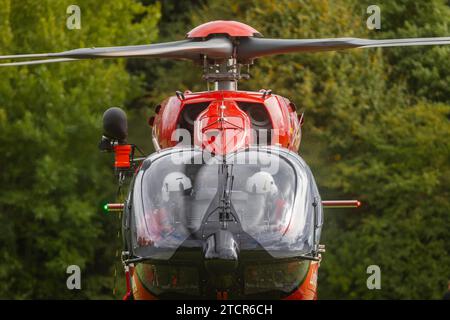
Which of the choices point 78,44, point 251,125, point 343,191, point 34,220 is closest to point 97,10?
A: point 78,44

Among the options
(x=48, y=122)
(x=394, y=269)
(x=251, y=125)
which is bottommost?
(x=394, y=269)

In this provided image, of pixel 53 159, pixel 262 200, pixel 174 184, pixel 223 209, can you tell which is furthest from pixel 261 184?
pixel 53 159

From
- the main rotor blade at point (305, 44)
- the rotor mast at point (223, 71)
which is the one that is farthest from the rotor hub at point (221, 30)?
the rotor mast at point (223, 71)

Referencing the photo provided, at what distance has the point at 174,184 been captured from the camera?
1530 centimetres

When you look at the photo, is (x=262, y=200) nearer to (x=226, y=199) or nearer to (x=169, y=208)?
(x=226, y=199)

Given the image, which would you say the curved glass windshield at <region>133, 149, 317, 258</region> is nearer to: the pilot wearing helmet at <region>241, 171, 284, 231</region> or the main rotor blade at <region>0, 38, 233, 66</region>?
the pilot wearing helmet at <region>241, 171, 284, 231</region>

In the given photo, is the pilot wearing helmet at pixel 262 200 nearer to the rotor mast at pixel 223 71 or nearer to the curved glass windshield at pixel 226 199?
the curved glass windshield at pixel 226 199

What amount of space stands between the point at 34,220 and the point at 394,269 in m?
11.9

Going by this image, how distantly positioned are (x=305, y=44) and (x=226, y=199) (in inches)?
108

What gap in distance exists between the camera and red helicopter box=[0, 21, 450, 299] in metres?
14.6

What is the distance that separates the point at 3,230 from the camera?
42.6m

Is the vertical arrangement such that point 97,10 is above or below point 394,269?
above

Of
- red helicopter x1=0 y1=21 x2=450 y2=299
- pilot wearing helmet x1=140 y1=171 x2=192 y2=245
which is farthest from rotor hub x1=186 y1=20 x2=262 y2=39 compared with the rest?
pilot wearing helmet x1=140 y1=171 x2=192 y2=245

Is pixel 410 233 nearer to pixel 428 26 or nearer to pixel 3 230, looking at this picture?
pixel 428 26
